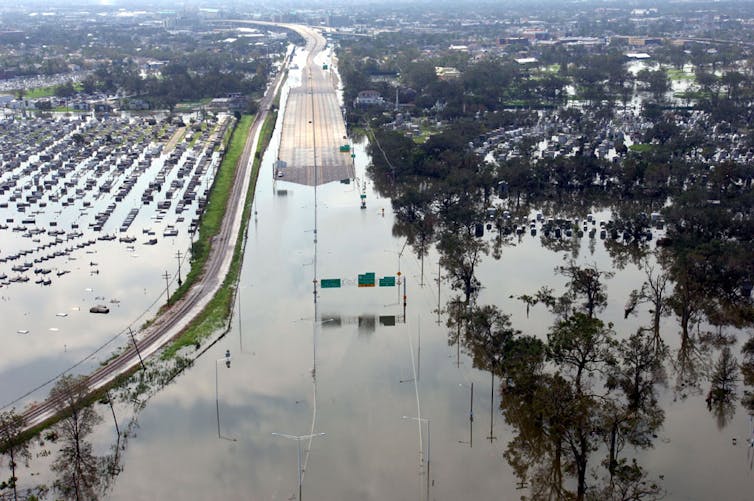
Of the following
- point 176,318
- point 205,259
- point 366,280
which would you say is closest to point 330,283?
point 366,280

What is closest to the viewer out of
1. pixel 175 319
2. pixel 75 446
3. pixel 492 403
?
pixel 75 446

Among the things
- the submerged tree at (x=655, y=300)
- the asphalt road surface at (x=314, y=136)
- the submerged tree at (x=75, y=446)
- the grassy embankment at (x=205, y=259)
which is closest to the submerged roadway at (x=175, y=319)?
the grassy embankment at (x=205, y=259)

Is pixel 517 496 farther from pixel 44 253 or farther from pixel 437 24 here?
pixel 437 24

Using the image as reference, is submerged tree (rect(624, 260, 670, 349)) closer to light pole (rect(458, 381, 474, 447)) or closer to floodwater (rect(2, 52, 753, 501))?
floodwater (rect(2, 52, 753, 501))

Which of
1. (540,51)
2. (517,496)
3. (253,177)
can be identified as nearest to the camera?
(517,496)

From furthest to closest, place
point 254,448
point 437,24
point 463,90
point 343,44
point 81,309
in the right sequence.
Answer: point 437,24 → point 343,44 → point 463,90 → point 81,309 → point 254,448

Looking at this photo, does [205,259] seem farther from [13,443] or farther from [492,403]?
[492,403]

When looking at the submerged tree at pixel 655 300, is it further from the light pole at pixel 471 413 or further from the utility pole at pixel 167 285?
the utility pole at pixel 167 285

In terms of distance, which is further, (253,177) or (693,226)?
(253,177)

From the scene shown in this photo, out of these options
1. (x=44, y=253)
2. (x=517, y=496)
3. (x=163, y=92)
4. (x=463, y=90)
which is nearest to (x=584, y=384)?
(x=517, y=496)
